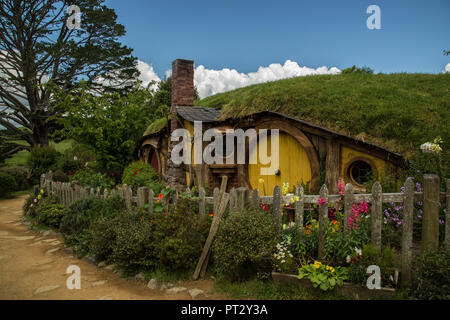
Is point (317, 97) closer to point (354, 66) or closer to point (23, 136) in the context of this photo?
point (354, 66)

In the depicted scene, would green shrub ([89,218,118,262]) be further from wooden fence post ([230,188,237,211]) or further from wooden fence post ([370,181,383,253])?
wooden fence post ([370,181,383,253])

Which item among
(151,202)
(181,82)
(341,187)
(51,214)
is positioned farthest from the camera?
(181,82)

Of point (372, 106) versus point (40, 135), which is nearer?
point (372, 106)

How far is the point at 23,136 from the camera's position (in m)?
22.1

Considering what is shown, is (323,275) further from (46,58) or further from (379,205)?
(46,58)

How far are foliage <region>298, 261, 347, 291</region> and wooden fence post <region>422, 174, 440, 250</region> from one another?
3.64 feet

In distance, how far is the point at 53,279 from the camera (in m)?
4.91

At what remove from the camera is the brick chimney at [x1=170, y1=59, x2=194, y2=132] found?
11062 mm

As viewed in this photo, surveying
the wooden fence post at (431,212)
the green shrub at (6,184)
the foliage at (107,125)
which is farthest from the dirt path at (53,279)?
the green shrub at (6,184)

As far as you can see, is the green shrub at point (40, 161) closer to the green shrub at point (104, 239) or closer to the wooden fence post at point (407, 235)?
the green shrub at point (104, 239)

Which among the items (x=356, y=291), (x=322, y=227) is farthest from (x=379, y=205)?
(x=356, y=291)

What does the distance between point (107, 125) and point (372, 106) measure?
9.59 metres

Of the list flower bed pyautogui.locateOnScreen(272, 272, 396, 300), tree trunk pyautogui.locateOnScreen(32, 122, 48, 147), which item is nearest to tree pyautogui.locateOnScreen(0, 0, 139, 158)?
tree trunk pyautogui.locateOnScreen(32, 122, 48, 147)

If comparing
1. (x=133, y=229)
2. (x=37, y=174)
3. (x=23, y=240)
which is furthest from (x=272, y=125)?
(x=37, y=174)
